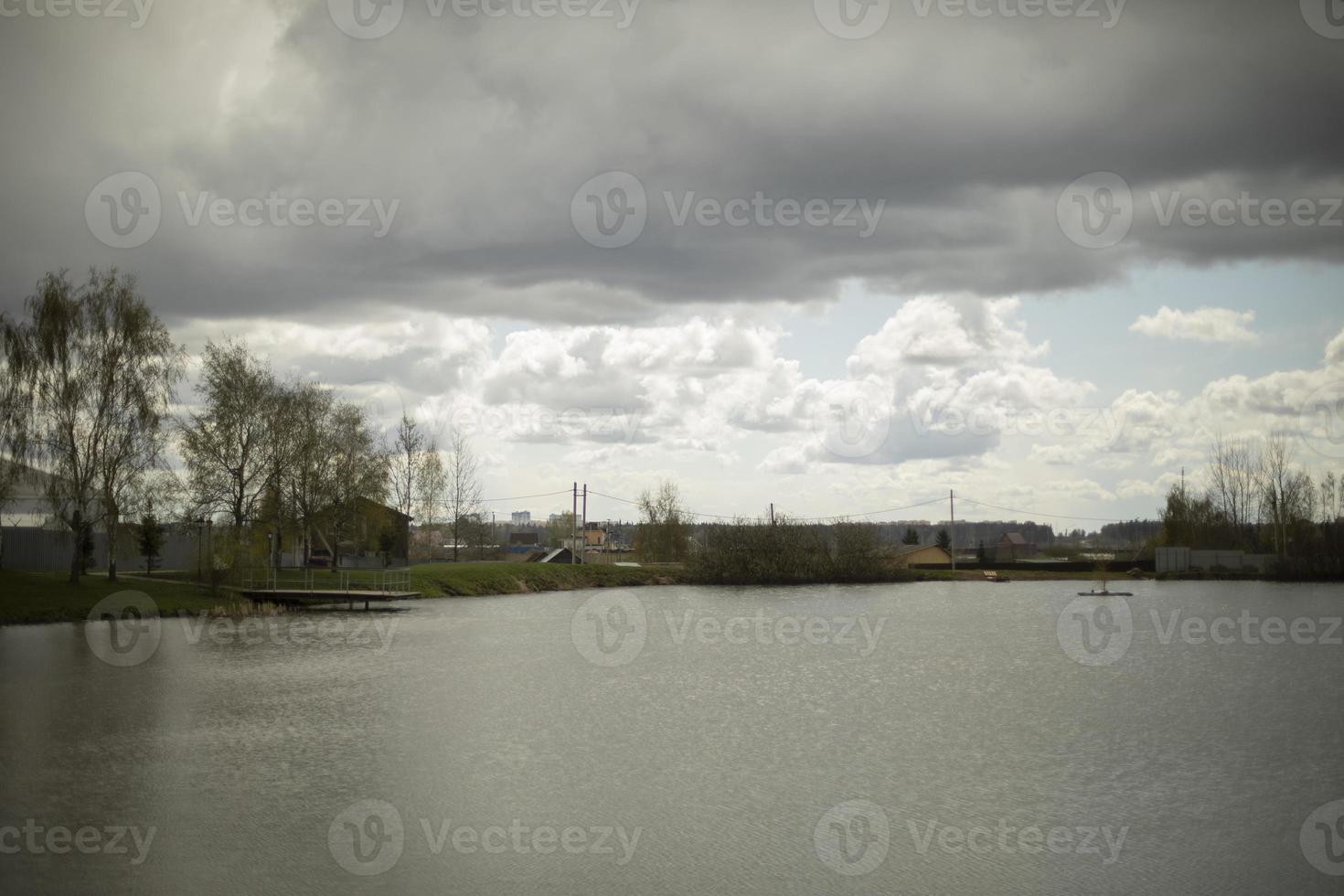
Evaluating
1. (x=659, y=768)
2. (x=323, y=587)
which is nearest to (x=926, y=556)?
(x=323, y=587)

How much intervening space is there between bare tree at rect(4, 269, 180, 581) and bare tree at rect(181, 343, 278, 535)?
21.9 ft

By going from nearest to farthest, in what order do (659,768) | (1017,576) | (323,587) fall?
(659,768), (323,587), (1017,576)

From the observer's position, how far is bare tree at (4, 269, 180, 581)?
43375 millimetres

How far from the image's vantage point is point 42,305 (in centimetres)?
4369

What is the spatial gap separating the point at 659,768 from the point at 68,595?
112 feet

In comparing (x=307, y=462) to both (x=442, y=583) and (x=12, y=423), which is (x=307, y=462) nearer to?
(x=442, y=583)

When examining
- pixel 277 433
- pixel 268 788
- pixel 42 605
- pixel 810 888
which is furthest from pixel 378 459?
pixel 810 888

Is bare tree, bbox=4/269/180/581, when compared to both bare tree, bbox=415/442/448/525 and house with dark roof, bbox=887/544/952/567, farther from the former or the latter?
house with dark roof, bbox=887/544/952/567

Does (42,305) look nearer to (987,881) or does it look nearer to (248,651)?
(248,651)

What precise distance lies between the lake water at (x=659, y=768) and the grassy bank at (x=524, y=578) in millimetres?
26106

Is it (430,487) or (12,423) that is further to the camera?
(430,487)

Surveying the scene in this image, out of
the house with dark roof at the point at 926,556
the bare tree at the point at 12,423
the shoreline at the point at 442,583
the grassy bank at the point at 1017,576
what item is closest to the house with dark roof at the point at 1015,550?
the house with dark roof at the point at 926,556

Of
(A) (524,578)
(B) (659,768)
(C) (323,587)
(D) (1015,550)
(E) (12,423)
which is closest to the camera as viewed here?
(B) (659,768)

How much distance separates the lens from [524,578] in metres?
71.8
